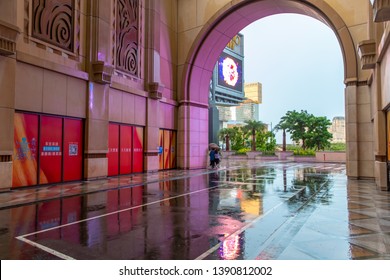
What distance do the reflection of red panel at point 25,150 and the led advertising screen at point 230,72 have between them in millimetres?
47420

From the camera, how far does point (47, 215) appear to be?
28.0 ft

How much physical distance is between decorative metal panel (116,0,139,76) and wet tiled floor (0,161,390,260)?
958cm

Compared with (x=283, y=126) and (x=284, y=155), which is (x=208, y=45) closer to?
(x=284, y=155)

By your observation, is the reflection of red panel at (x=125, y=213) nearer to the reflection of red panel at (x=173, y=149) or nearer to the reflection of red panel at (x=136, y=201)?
the reflection of red panel at (x=136, y=201)

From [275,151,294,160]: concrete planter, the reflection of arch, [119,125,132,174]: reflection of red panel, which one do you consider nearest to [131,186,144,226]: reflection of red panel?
[119,125,132,174]: reflection of red panel

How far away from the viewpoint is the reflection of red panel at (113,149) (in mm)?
18109

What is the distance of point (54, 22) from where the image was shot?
14695 mm

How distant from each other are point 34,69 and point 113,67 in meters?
4.50

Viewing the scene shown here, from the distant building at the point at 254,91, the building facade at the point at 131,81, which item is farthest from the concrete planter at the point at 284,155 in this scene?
the distant building at the point at 254,91

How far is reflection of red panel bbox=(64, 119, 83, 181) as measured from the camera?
15.3 meters

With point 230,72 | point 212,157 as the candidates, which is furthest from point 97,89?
point 230,72

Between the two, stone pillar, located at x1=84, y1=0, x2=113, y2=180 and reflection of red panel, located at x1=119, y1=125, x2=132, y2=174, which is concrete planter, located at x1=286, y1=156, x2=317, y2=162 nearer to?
reflection of red panel, located at x1=119, y1=125, x2=132, y2=174

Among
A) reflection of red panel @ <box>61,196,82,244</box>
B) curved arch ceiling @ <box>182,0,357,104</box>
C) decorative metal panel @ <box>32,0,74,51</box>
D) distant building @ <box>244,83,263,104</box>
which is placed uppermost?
distant building @ <box>244,83,263,104</box>

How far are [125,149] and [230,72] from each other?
45.9 m
